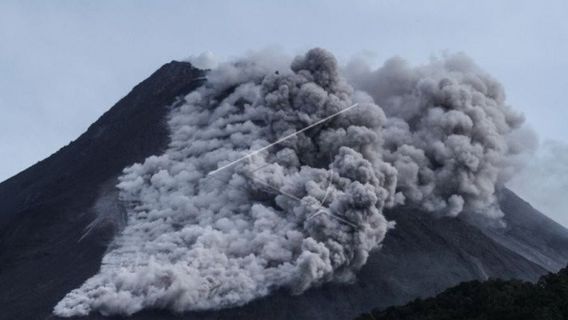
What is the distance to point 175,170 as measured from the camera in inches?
3509

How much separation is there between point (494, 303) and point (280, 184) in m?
25.8

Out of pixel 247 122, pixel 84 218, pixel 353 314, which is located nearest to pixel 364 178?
pixel 353 314

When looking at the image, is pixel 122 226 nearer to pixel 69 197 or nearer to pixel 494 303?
pixel 69 197

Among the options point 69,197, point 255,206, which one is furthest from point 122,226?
point 255,206

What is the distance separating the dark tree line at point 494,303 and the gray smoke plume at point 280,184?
10.7 meters

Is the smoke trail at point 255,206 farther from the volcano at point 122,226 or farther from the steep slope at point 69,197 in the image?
the steep slope at point 69,197

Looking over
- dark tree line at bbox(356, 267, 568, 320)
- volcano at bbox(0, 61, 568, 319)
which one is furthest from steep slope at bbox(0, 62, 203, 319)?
dark tree line at bbox(356, 267, 568, 320)

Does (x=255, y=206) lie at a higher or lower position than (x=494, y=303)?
higher

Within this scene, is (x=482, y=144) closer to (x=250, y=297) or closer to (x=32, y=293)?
(x=250, y=297)

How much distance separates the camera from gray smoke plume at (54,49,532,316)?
70.6 m

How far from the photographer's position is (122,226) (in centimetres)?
8219

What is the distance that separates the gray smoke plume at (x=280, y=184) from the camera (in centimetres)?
7056

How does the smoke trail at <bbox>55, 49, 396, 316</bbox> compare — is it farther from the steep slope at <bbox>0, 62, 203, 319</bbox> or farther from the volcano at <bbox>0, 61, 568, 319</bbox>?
the steep slope at <bbox>0, 62, 203, 319</bbox>

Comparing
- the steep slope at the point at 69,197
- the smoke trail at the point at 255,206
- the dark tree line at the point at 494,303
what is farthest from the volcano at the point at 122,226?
the dark tree line at the point at 494,303
